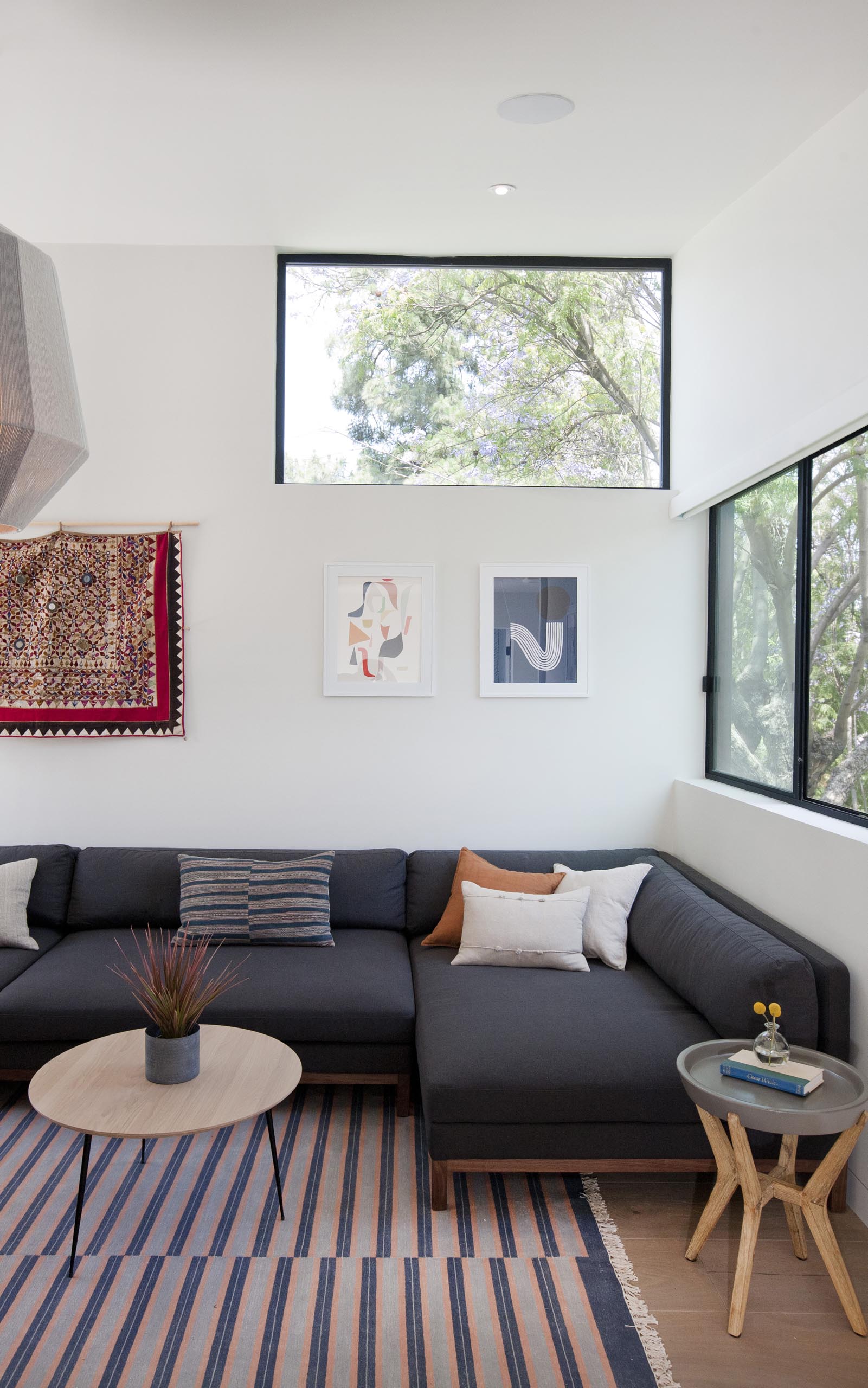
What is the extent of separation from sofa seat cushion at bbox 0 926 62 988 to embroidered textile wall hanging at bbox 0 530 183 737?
0.81m

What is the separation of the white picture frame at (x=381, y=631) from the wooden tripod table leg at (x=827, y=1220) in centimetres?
232

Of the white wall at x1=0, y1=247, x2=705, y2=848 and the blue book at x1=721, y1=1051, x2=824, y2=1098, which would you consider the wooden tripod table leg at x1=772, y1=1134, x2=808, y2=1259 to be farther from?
the white wall at x1=0, y1=247, x2=705, y2=848

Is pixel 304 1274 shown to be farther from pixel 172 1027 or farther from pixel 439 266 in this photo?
pixel 439 266

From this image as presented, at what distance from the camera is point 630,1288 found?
2.24 metres

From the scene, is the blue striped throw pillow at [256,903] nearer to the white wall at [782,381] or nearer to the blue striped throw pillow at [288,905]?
the blue striped throw pillow at [288,905]

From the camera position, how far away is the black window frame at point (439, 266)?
407 centimetres

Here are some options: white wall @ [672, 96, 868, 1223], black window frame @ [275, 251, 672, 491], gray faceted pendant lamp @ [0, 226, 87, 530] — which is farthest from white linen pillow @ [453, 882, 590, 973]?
gray faceted pendant lamp @ [0, 226, 87, 530]

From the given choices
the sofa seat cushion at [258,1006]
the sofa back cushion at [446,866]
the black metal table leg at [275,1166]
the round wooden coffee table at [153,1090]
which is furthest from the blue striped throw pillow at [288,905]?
the black metal table leg at [275,1166]

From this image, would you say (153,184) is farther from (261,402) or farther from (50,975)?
(50,975)

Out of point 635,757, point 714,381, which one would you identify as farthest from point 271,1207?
point 714,381

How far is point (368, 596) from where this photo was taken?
403cm

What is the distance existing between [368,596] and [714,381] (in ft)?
5.26

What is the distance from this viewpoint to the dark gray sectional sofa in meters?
2.56

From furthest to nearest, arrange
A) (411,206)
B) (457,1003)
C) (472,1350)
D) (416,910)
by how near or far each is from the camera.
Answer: (416,910)
(411,206)
(457,1003)
(472,1350)
